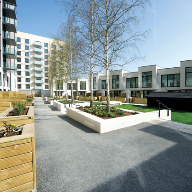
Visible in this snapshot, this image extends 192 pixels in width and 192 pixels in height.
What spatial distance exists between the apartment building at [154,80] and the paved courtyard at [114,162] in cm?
1417

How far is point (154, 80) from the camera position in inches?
914

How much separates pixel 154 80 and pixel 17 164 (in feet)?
81.8

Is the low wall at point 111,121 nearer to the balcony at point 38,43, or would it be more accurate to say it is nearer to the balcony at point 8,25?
the balcony at point 8,25

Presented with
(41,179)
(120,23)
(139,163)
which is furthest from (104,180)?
(120,23)

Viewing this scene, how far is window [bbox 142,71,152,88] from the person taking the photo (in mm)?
24000

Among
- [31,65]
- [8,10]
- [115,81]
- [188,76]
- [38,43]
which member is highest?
[38,43]

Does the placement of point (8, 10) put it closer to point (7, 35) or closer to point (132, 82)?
point (7, 35)

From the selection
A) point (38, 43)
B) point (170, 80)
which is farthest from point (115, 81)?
point (38, 43)

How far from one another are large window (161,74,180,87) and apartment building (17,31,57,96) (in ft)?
130

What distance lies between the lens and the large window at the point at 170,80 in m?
21.6

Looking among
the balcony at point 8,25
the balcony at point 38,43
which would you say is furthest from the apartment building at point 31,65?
the balcony at point 8,25

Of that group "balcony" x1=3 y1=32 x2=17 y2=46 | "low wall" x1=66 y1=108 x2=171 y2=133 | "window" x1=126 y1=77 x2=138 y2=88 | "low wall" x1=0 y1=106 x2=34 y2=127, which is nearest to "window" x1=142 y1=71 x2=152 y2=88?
"window" x1=126 y1=77 x2=138 y2=88

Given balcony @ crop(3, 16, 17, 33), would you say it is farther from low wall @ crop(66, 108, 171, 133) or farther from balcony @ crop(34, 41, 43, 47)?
balcony @ crop(34, 41, 43, 47)

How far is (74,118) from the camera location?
8195 millimetres
